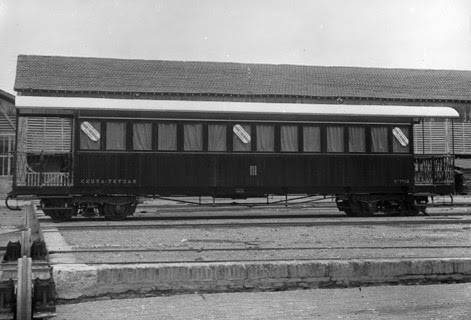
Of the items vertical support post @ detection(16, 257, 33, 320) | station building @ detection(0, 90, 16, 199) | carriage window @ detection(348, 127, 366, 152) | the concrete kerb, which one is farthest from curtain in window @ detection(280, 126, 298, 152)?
station building @ detection(0, 90, 16, 199)

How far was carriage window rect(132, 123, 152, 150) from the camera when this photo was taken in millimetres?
15819

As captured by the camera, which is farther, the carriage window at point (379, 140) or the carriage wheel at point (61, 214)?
the carriage window at point (379, 140)

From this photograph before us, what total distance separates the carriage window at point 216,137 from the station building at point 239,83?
18.9m

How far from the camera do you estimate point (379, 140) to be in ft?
56.4

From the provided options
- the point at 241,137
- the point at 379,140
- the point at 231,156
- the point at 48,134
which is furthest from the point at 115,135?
the point at 379,140

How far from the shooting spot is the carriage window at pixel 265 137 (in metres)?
16.4

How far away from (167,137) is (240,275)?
414 inches

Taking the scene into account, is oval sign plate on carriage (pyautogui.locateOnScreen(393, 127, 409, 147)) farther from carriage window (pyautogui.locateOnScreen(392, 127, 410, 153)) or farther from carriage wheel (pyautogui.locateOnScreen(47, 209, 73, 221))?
carriage wheel (pyautogui.locateOnScreen(47, 209, 73, 221))

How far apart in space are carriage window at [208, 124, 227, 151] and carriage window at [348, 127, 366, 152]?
3772 mm

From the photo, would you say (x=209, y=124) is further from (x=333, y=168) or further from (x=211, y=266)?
(x=211, y=266)

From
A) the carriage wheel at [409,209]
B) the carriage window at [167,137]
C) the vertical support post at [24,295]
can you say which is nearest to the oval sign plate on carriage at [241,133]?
the carriage window at [167,137]

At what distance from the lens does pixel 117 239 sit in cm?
962

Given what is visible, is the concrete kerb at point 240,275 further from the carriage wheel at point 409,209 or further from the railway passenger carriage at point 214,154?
the carriage wheel at point 409,209

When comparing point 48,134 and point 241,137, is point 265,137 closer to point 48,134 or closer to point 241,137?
point 241,137
